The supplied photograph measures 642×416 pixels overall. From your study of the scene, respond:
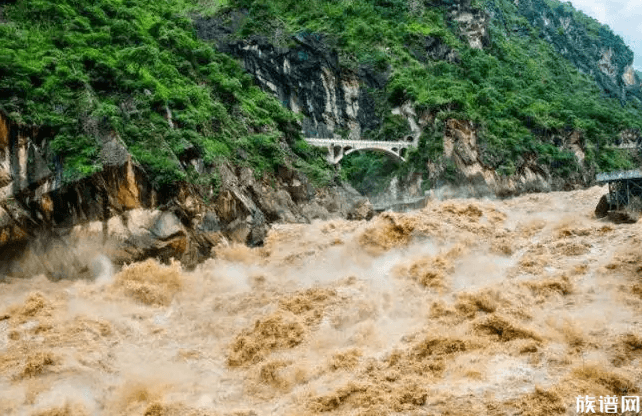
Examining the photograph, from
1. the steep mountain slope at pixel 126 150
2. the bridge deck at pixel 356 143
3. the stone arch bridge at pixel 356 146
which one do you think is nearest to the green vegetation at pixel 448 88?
the stone arch bridge at pixel 356 146

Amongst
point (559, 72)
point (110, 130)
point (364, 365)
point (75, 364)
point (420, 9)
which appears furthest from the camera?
point (559, 72)

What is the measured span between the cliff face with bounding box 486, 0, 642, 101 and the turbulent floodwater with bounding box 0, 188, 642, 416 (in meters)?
81.1

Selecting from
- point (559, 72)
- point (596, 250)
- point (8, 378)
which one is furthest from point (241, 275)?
point (559, 72)

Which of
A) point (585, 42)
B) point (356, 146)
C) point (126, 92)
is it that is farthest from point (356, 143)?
point (585, 42)

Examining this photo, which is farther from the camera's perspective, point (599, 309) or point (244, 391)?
point (599, 309)

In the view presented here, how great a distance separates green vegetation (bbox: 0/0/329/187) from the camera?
87.0 feet

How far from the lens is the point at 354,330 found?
17.1m

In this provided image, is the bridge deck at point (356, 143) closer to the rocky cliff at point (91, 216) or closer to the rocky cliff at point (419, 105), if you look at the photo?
the rocky cliff at point (419, 105)

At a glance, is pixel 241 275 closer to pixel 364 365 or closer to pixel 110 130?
pixel 110 130

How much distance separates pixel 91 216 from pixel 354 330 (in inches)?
578

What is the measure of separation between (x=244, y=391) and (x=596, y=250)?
14.9 meters

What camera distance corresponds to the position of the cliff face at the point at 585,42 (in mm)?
100500

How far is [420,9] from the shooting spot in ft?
240

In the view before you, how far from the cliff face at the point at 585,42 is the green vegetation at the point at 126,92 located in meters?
68.7
